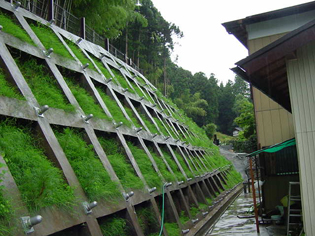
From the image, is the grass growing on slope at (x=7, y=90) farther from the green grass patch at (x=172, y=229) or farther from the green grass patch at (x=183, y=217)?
the green grass patch at (x=183, y=217)

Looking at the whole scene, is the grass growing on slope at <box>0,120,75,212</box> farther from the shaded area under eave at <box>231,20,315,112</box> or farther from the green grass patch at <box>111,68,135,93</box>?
the green grass patch at <box>111,68,135,93</box>

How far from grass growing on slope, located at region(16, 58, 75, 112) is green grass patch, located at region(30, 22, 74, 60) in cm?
81

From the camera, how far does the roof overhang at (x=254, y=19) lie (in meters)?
9.34

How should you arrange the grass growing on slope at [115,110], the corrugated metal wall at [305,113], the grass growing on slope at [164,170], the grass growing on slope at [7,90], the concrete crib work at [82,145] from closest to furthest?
1. the concrete crib work at [82,145]
2. the grass growing on slope at [7,90]
3. the corrugated metal wall at [305,113]
4. the grass growing on slope at [115,110]
5. the grass growing on slope at [164,170]

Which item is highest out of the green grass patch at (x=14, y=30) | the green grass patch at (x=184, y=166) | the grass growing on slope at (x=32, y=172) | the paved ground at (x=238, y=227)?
the green grass patch at (x=14, y=30)

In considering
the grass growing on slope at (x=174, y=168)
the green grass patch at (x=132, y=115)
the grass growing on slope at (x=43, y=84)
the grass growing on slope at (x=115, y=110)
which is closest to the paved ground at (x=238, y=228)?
the grass growing on slope at (x=174, y=168)

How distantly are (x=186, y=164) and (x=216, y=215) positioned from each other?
77.0 inches

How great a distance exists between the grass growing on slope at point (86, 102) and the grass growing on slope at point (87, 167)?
2.88ft

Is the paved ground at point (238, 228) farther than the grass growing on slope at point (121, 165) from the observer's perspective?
Yes

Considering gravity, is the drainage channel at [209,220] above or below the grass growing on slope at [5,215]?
below

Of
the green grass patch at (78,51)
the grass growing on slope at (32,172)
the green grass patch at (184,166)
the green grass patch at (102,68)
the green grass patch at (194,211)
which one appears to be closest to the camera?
the grass growing on slope at (32,172)

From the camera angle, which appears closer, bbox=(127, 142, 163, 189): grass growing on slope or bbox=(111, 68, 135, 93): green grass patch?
bbox=(127, 142, 163, 189): grass growing on slope

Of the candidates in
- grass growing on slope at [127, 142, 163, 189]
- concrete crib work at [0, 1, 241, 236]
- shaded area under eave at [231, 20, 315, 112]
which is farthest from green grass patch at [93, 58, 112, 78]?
shaded area under eave at [231, 20, 315, 112]

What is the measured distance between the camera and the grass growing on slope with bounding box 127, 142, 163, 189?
255 inches
